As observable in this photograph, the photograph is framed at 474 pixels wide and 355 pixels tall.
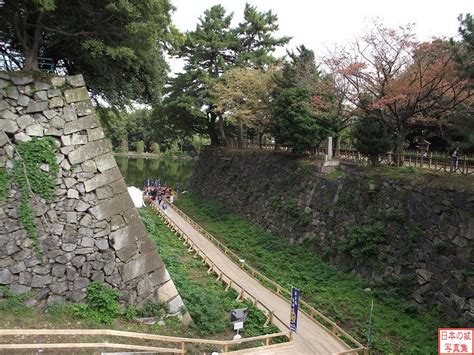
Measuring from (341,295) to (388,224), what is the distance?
3.53 metres

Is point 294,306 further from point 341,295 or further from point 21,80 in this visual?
point 21,80

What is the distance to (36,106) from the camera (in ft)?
29.2

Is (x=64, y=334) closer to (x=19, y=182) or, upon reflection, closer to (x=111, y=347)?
(x=111, y=347)

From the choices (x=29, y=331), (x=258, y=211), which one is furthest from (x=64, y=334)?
(x=258, y=211)

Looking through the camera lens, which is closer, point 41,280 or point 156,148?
point 41,280

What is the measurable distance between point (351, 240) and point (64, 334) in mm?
12142

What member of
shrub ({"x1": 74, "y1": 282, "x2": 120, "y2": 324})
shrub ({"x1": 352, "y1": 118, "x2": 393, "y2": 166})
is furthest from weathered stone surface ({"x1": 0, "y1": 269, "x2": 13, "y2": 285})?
shrub ({"x1": 352, "y1": 118, "x2": 393, "y2": 166})

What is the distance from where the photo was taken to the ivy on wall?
28.5 ft

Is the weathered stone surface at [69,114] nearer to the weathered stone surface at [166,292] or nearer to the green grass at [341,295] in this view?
the weathered stone surface at [166,292]

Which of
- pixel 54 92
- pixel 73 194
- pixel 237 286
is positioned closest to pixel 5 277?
pixel 73 194

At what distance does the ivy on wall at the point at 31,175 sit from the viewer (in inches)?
342

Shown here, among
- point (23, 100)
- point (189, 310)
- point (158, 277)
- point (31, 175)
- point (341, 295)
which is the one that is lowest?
point (341, 295)

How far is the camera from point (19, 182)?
8688mm

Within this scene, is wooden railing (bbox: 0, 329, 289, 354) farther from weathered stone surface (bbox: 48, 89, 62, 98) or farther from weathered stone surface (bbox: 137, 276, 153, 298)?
weathered stone surface (bbox: 48, 89, 62, 98)
